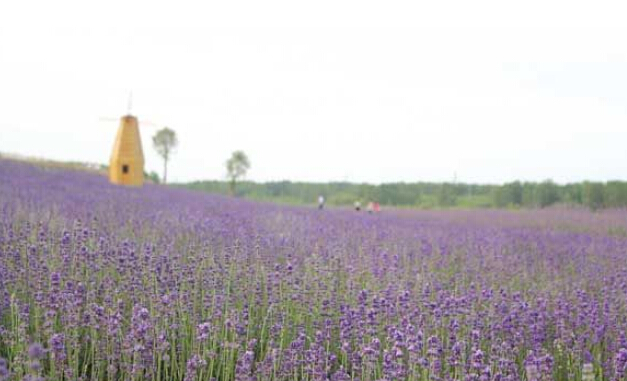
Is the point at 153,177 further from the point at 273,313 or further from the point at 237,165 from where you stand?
the point at 273,313

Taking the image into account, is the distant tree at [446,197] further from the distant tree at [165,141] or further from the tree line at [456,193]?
the distant tree at [165,141]

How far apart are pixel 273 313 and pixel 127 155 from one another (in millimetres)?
20355

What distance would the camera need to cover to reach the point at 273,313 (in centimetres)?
317

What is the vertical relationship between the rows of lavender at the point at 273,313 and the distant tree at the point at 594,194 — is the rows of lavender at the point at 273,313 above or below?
Result: below

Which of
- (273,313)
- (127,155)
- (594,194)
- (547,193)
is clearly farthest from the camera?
(547,193)

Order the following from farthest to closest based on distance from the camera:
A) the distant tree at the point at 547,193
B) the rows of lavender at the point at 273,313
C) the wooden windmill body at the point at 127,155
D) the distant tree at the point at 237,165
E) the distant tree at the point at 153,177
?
the distant tree at the point at 237,165 → the distant tree at the point at 153,177 → the distant tree at the point at 547,193 → the wooden windmill body at the point at 127,155 → the rows of lavender at the point at 273,313

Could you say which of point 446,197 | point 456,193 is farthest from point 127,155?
point 456,193

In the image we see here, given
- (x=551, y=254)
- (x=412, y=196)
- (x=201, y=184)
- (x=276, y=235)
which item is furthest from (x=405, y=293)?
(x=201, y=184)

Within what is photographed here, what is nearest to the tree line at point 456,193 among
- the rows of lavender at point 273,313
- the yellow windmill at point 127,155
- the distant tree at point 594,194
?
the distant tree at point 594,194

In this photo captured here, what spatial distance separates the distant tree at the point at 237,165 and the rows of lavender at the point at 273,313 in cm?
3610

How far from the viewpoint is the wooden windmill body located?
2188 cm

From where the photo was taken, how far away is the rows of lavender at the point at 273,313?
7.70 ft

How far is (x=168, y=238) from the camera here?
4.79m

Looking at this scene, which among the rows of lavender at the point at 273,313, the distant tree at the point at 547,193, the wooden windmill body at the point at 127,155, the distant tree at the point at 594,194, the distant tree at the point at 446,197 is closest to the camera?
the rows of lavender at the point at 273,313
